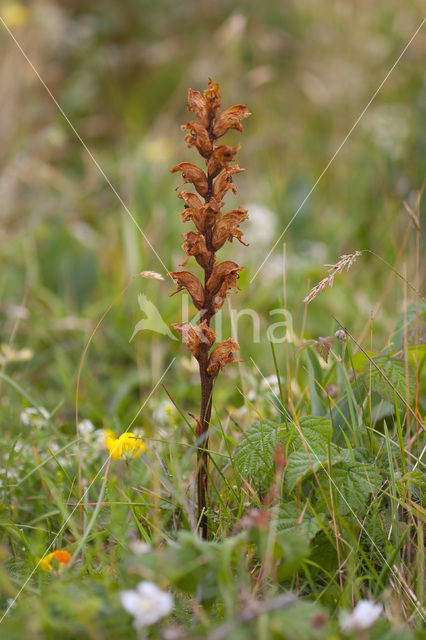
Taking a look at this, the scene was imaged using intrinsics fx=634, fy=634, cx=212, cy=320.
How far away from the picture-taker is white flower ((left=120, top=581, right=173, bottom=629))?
34.2 inches

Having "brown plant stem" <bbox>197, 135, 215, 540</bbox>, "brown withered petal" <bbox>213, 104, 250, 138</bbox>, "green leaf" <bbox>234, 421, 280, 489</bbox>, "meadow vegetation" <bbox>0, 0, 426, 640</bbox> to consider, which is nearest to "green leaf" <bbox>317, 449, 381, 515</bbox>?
"meadow vegetation" <bbox>0, 0, 426, 640</bbox>

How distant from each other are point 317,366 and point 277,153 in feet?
10.5

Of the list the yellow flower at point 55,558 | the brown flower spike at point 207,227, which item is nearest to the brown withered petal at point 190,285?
the brown flower spike at point 207,227

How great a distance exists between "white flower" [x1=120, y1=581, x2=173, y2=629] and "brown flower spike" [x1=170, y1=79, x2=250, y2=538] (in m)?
0.32

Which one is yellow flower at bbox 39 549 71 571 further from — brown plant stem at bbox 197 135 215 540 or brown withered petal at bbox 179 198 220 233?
brown withered petal at bbox 179 198 220 233

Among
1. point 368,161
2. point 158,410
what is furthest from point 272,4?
point 158,410

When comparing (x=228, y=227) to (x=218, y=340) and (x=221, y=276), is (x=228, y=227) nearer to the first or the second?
(x=221, y=276)

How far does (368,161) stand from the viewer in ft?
12.1

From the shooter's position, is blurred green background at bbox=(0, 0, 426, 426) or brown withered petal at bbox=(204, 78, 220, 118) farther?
blurred green background at bbox=(0, 0, 426, 426)

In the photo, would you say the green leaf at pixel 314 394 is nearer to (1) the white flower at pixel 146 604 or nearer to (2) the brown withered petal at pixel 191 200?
(2) the brown withered petal at pixel 191 200

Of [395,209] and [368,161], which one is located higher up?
[368,161]

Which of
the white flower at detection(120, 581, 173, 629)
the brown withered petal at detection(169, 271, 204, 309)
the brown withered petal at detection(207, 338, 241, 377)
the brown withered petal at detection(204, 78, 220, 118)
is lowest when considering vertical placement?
the white flower at detection(120, 581, 173, 629)

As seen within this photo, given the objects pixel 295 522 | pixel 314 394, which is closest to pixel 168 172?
pixel 314 394

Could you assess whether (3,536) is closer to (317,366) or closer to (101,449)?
(101,449)
